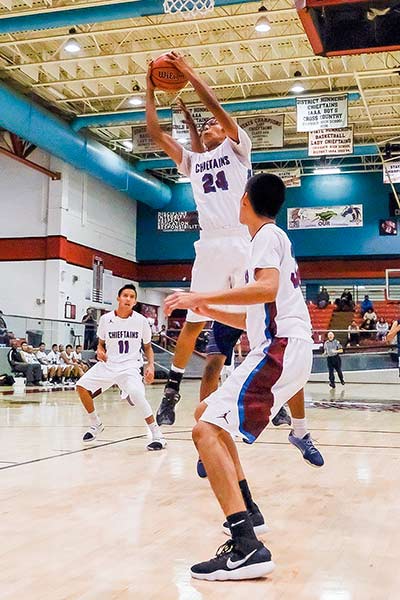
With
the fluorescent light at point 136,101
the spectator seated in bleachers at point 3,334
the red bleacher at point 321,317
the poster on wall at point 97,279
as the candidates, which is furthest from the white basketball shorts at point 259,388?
the red bleacher at point 321,317

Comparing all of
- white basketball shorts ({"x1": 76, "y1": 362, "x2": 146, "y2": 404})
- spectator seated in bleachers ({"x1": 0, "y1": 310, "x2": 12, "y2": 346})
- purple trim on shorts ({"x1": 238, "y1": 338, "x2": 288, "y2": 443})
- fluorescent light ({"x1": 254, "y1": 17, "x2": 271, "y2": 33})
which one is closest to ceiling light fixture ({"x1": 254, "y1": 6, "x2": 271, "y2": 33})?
fluorescent light ({"x1": 254, "y1": 17, "x2": 271, "y2": 33})

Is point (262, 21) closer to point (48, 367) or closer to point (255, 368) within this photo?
point (48, 367)

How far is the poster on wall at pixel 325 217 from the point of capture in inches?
1027

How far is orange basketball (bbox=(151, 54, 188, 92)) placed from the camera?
4160 millimetres

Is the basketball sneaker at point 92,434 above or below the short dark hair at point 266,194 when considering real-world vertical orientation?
below

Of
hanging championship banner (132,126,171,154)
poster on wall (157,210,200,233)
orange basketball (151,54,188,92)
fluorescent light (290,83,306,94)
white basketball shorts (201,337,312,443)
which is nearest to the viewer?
white basketball shorts (201,337,312,443)

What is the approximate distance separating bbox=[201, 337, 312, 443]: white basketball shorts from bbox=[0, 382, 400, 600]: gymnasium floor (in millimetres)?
601

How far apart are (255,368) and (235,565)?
78 cm

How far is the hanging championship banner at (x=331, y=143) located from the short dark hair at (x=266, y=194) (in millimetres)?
14477

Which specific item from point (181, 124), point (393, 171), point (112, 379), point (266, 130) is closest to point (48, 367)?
point (181, 124)

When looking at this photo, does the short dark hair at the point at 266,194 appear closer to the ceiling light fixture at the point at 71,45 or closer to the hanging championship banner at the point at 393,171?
the ceiling light fixture at the point at 71,45

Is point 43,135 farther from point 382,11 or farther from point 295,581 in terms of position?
point 295,581

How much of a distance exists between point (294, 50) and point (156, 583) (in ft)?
56.9

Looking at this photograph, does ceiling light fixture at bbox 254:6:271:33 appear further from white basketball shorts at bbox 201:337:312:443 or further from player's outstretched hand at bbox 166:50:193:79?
white basketball shorts at bbox 201:337:312:443
